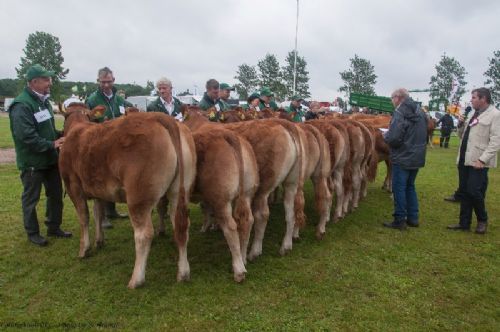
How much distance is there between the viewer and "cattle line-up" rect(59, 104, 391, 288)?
155 inches

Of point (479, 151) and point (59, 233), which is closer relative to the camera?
point (59, 233)

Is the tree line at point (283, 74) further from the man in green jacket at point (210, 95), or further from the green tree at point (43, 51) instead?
the man in green jacket at point (210, 95)

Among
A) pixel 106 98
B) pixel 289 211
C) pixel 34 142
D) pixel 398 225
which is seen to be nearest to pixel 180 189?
pixel 289 211

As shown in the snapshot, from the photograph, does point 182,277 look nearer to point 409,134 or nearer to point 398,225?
point 398,225

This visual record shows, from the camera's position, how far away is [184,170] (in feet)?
13.3

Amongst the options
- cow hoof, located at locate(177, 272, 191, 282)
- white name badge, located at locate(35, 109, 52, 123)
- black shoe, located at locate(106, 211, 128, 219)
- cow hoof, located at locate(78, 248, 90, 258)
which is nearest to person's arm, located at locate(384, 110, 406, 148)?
cow hoof, located at locate(177, 272, 191, 282)

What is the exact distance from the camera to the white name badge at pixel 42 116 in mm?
5125

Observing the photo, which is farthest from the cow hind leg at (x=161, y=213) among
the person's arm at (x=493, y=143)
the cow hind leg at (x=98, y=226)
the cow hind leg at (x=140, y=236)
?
the person's arm at (x=493, y=143)

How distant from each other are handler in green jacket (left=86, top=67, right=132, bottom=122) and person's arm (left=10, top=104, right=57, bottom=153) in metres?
1.18

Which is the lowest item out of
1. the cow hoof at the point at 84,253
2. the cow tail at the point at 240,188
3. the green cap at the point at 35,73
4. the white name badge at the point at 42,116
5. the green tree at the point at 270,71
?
the cow hoof at the point at 84,253

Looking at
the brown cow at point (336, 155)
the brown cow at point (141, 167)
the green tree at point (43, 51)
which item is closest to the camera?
the brown cow at point (141, 167)

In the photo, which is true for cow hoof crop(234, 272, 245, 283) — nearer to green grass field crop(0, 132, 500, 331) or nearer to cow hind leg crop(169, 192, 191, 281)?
green grass field crop(0, 132, 500, 331)

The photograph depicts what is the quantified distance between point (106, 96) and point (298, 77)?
53.2 meters

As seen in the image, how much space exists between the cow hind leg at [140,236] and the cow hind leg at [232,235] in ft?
2.63
